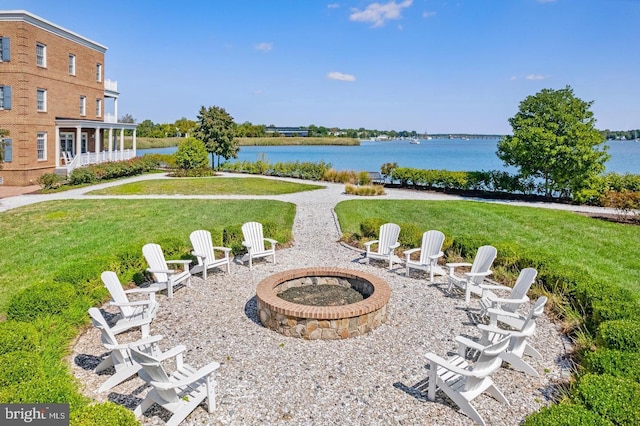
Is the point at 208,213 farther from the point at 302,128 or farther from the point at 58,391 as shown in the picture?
the point at 302,128

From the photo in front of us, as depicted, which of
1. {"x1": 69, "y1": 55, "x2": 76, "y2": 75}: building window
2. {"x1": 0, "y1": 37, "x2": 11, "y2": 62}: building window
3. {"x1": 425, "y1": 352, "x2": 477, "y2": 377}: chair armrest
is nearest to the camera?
{"x1": 425, "y1": 352, "x2": 477, "y2": 377}: chair armrest

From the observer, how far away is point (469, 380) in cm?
424

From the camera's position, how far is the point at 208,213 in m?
15.9

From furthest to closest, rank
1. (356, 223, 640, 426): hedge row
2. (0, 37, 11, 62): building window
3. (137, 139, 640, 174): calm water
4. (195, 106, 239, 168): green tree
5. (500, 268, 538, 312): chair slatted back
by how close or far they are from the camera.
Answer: (137, 139, 640, 174): calm water < (195, 106, 239, 168): green tree < (0, 37, 11, 62): building window < (500, 268, 538, 312): chair slatted back < (356, 223, 640, 426): hedge row

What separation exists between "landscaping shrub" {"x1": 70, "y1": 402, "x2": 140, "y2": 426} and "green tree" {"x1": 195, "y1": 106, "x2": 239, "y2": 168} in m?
34.3

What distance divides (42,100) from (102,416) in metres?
27.3

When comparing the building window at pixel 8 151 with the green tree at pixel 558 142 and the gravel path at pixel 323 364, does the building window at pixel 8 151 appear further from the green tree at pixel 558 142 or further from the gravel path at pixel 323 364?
the green tree at pixel 558 142

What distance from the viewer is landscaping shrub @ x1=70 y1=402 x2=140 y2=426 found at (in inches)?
127

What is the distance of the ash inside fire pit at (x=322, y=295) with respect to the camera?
694 cm

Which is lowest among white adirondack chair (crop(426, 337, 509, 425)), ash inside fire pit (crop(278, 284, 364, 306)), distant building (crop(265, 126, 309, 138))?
ash inside fire pit (crop(278, 284, 364, 306))

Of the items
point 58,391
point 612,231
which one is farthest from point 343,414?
point 612,231

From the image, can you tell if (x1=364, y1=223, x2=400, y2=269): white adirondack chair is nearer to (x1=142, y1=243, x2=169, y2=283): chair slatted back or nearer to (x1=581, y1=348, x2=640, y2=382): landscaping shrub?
(x1=142, y1=243, x2=169, y2=283): chair slatted back

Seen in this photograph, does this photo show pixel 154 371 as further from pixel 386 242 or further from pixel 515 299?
pixel 386 242

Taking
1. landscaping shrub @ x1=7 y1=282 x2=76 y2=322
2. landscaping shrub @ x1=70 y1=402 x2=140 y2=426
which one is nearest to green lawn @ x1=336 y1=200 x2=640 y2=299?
landscaping shrub @ x1=70 y1=402 x2=140 y2=426
